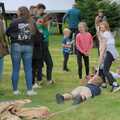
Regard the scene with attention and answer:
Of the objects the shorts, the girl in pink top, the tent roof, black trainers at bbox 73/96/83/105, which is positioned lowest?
the tent roof

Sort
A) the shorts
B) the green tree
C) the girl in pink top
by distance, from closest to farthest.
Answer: the shorts → the girl in pink top → the green tree

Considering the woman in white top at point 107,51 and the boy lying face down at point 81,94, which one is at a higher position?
the woman in white top at point 107,51

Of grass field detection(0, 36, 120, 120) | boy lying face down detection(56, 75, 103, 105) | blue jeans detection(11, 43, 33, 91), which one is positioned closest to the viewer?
grass field detection(0, 36, 120, 120)

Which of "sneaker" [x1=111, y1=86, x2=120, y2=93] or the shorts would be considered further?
"sneaker" [x1=111, y1=86, x2=120, y2=93]

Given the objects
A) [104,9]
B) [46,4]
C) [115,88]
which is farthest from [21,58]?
[46,4]

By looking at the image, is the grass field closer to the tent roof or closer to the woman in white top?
the woman in white top

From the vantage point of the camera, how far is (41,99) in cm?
1229

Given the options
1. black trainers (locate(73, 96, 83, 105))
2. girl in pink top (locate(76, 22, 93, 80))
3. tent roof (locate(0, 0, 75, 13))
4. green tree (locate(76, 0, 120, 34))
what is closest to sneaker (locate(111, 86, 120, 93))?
black trainers (locate(73, 96, 83, 105))

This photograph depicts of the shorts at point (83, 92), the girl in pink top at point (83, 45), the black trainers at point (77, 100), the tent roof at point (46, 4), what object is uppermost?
the girl in pink top at point (83, 45)

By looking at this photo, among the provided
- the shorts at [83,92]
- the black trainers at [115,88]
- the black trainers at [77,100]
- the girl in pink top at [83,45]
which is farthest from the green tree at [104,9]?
the black trainers at [77,100]

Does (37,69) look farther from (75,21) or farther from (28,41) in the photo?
(75,21)

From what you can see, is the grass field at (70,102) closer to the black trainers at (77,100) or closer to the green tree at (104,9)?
the black trainers at (77,100)

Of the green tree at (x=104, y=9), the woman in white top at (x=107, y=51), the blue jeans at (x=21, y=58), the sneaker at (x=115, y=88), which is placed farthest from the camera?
the green tree at (x=104, y=9)

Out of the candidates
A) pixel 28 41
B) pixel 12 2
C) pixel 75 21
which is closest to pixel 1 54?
pixel 28 41
